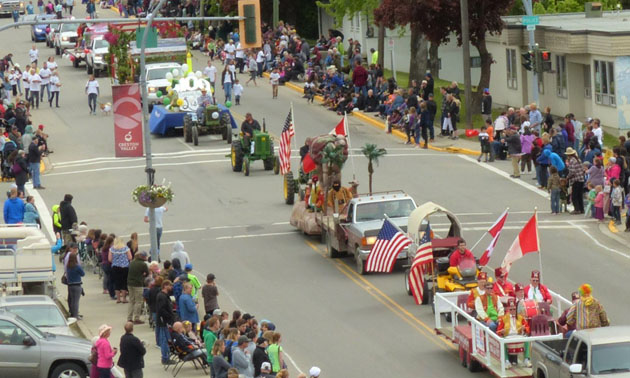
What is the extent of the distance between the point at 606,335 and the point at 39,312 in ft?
31.9

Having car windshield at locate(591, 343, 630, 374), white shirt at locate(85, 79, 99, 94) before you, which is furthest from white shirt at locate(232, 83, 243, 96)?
→ car windshield at locate(591, 343, 630, 374)

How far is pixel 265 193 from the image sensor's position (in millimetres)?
39812

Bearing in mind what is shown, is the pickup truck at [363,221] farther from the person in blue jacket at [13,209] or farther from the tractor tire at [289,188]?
the person in blue jacket at [13,209]

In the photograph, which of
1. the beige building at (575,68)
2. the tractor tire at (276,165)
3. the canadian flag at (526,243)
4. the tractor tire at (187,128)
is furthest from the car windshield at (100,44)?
the canadian flag at (526,243)

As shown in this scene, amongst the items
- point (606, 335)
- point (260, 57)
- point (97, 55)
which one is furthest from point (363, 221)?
point (97, 55)

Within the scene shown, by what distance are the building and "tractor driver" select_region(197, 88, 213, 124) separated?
11.9 m

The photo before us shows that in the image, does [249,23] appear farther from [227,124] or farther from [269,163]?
[227,124]

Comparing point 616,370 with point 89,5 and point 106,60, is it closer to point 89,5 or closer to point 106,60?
point 106,60

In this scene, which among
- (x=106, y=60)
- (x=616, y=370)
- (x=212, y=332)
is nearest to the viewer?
(x=616, y=370)

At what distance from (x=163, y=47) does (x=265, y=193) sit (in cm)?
1947

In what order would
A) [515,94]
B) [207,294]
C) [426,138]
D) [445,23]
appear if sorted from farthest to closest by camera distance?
[515,94] < [445,23] < [426,138] < [207,294]

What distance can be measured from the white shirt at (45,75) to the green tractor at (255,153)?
1713 cm

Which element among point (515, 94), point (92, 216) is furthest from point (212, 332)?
point (515, 94)

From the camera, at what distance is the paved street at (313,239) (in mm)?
25438
